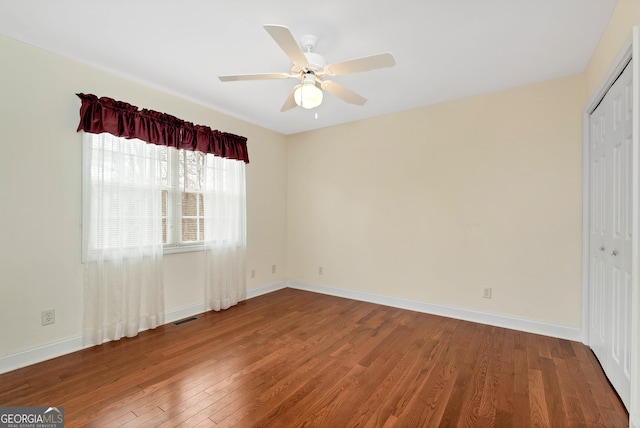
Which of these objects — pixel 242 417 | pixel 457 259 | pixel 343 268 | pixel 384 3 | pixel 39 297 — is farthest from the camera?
pixel 343 268

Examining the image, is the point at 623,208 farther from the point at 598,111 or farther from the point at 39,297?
the point at 39,297

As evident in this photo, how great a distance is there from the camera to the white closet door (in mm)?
1822

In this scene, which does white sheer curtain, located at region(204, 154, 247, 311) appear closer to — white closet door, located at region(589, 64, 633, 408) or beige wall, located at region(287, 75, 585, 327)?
beige wall, located at region(287, 75, 585, 327)

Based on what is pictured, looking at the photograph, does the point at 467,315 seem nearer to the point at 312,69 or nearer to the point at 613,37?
the point at 613,37

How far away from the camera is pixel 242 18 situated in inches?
80.0

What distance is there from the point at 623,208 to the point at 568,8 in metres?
1.41

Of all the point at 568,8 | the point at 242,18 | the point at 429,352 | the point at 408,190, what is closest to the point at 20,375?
the point at 242,18

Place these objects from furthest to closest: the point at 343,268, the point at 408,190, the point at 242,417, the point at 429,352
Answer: the point at 343,268 → the point at 408,190 → the point at 429,352 → the point at 242,417

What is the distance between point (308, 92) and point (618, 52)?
207cm

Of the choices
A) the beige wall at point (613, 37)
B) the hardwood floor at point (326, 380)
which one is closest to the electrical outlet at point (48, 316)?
the hardwood floor at point (326, 380)

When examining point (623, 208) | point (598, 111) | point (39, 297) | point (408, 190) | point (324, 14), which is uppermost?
point (324, 14)

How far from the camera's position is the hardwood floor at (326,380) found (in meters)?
1.75

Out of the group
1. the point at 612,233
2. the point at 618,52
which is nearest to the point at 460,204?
the point at 612,233

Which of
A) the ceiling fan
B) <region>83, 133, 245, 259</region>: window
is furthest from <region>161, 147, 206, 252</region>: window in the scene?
the ceiling fan
